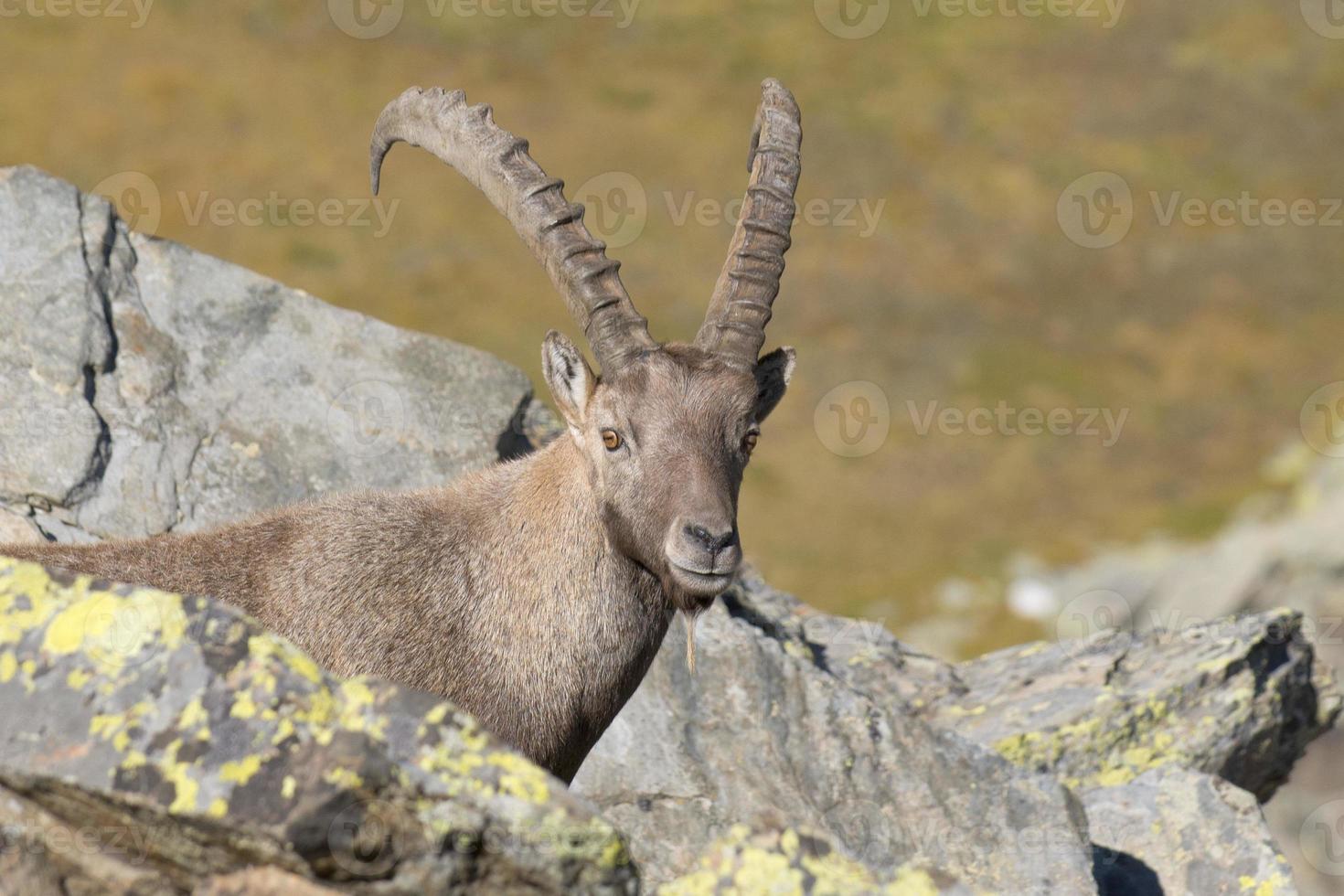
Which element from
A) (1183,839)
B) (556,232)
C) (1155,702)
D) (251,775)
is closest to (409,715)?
(251,775)

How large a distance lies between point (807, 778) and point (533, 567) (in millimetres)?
3356

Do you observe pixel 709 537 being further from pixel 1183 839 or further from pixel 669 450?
pixel 1183 839

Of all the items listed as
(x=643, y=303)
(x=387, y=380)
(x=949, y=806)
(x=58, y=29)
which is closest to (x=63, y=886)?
(x=949, y=806)

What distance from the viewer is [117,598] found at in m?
6.98

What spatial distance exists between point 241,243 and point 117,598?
48182 millimetres

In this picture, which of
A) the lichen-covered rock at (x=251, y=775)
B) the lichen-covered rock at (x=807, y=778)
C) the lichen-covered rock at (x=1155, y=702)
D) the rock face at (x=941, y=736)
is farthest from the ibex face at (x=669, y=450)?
the lichen-covered rock at (x=1155, y=702)

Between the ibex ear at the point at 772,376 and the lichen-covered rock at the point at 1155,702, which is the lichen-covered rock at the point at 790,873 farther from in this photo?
the lichen-covered rock at the point at 1155,702

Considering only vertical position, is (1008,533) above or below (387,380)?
above

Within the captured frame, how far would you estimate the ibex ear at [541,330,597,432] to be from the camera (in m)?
10.9

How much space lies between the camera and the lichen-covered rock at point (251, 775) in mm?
6293

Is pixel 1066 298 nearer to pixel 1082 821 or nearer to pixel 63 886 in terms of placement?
pixel 1082 821

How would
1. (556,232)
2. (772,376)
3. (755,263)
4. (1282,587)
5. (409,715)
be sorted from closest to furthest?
1. (409,715)
2. (556,232)
3. (755,263)
4. (772,376)
5. (1282,587)

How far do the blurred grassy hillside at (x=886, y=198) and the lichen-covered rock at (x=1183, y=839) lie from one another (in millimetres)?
28675

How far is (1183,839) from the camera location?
1224 cm
